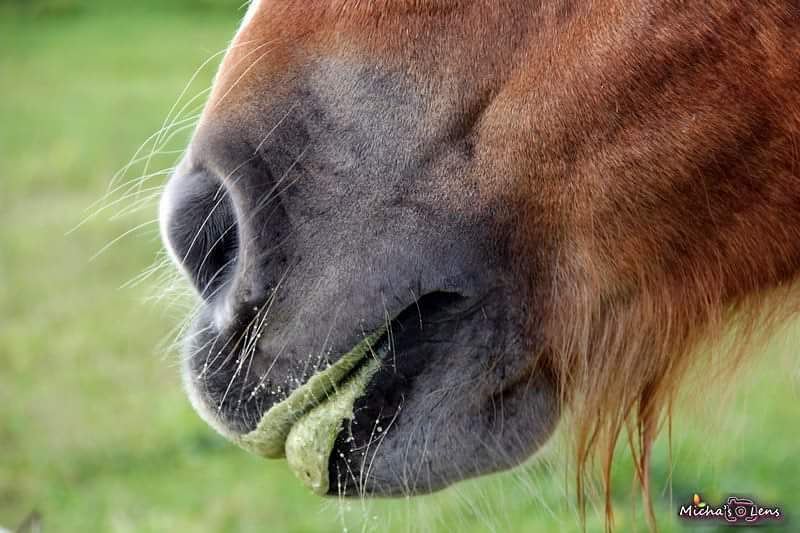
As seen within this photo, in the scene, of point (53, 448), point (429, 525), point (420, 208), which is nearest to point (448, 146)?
point (420, 208)

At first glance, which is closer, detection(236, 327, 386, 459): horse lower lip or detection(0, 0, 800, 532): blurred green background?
detection(236, 327, 386, 459): horse lower lip

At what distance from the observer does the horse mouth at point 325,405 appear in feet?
4.94

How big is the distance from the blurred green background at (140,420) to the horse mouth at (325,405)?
0.69 ft

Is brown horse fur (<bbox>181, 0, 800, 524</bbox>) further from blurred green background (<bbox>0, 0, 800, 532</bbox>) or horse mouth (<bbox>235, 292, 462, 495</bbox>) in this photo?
blurred green background (<bbox>0, 0, 800, 532</bbox>)

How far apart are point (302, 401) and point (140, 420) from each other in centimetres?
329

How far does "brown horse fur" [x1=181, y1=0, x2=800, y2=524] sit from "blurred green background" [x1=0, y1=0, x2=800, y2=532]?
31 cm

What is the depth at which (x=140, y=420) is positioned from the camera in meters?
4.61

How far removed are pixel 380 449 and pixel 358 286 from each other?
0.85ft

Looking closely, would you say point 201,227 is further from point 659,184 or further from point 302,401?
point 659,184

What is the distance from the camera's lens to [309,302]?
4.83 feet

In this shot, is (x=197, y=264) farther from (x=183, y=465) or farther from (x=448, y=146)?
(x=183, y=465)

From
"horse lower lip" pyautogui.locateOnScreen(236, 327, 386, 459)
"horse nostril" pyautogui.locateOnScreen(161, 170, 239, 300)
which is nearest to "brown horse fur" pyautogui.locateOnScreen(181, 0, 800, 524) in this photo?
"horse nostril" pyautogui.locateOnScreen(161, 170, 239, 300)

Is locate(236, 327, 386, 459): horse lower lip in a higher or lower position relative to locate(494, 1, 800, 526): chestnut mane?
lower

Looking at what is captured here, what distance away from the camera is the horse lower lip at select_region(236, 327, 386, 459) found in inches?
59.1
